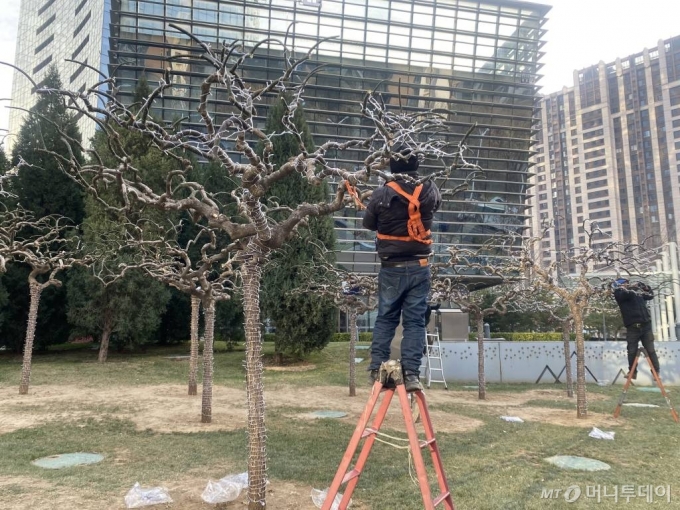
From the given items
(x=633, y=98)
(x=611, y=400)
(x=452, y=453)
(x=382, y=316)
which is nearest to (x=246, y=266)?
(x=382, y=316)

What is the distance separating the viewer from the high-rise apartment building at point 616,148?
2889 inches

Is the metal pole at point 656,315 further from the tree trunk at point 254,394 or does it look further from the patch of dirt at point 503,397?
the tree trunk at point 254,394

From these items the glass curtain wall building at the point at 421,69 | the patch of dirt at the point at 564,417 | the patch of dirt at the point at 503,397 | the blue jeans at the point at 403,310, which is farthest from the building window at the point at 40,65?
the blue jeans at the point at 403,310

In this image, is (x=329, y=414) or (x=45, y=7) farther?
(x=45, y=7)

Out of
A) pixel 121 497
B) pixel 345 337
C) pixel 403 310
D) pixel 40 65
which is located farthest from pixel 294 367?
pixel 40 65

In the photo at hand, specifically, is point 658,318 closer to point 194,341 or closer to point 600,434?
point 600,434

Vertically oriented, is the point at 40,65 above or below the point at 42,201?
above

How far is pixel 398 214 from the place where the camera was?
3725 mm

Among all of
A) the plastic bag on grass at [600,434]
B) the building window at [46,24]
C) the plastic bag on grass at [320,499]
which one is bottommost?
the plastic bag on grass at [600,434]

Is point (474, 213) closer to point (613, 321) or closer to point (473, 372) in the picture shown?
point (613, 321)

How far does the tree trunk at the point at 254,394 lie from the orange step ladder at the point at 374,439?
109 cm

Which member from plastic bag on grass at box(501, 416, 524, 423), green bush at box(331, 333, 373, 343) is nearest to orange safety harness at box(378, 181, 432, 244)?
plastic bag on grass at box(501, 416, 524, 423)

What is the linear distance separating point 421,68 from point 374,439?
116ft

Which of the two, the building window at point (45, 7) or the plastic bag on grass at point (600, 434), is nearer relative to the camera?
the plastic bag on grass at point (600, 434)
